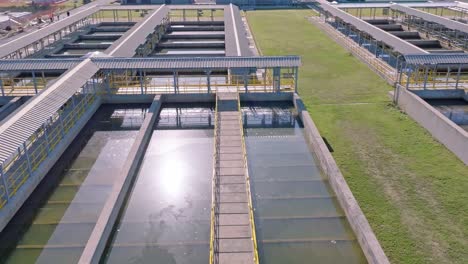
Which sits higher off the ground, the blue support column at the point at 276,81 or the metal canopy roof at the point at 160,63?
the metal canopy roof at the point at 160,63

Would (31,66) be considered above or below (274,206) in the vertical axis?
above

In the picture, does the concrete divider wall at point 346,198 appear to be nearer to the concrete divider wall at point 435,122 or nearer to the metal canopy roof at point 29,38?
the concrete divider wall at point 435,122

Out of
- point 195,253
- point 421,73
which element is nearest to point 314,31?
point 421,73

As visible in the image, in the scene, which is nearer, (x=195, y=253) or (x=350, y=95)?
(x=195, y=253)

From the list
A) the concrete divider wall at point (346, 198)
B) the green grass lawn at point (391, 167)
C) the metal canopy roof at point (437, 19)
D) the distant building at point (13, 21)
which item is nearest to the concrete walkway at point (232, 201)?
the concrete divider wall at point (346, 198)

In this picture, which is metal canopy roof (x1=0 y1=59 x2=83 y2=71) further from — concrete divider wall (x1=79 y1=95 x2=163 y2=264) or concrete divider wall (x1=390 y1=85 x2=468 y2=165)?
concrete divider wall (x1=390 y1=85 x2=468 y2=165)

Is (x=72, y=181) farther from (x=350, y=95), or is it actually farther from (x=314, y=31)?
(x=314, y=31)
